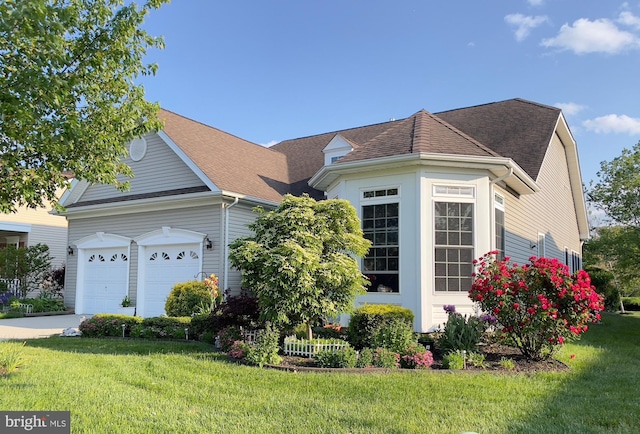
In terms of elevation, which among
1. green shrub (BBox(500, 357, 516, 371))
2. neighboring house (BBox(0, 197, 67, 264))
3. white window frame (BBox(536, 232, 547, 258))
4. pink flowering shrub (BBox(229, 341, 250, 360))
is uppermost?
neighboring house (BBox(0, 197, 67, 264))

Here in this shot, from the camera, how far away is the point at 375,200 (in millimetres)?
10562

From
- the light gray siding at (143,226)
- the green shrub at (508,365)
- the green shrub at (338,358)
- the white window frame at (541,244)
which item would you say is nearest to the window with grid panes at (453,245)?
the green shrub at (508,365)

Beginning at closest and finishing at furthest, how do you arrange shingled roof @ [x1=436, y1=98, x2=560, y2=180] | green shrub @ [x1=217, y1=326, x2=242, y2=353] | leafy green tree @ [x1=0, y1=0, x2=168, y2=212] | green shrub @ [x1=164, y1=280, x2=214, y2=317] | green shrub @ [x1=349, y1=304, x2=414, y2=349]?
leafy green tree @ [x1=0, y1=0, x2=168, y2=212], green shrub @ [x1=349, y1=304, x2=414, y2=349], green shrub @ [x1=217, y1=326, x2=242, y2=353], green shrub @ [x1=164, y1=280, x2=214, y2=317], shingled roof @ [x1=436, y1=98, x2=560, y2=180]

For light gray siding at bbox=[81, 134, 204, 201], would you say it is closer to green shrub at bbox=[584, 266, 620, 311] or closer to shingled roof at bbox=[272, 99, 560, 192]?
shingled roof at bbox=[272, 99, 560, 192]

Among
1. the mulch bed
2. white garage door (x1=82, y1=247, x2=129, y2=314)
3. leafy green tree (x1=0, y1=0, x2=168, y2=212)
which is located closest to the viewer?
leafy green tree (x1=0, y1=0, x2=168, y2=212)

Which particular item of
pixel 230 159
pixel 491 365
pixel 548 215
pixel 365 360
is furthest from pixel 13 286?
pixel 548 215

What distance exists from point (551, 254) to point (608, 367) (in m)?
10.5

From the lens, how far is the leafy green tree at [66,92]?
5.35 meters

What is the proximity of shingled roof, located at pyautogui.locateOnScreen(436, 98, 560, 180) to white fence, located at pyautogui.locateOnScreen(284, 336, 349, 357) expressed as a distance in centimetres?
836

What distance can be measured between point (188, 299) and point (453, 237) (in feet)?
21.9

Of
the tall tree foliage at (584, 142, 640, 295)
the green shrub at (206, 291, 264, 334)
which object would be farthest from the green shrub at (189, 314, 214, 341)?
the tall tree foliage at (584, 142, 640, 295)

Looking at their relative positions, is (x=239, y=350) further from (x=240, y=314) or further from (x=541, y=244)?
(x=541, y=244)

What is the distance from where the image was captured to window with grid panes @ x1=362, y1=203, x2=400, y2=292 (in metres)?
10.2

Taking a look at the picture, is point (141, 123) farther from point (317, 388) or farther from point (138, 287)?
point (138, 287)
